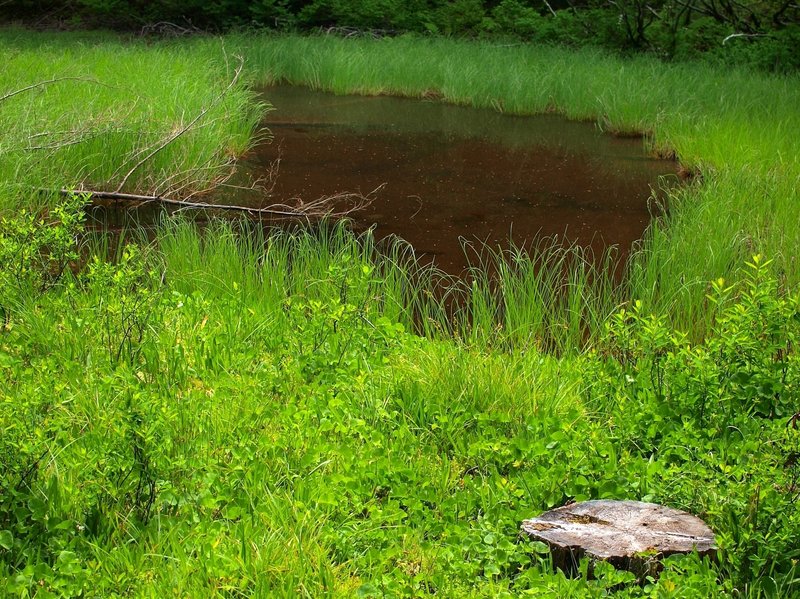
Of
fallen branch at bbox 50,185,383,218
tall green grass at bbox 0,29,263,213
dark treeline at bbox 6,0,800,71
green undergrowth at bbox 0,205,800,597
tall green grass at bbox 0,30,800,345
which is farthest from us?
dark treeline at bbox 6,0,800,71

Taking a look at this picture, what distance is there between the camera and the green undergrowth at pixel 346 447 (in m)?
2.48

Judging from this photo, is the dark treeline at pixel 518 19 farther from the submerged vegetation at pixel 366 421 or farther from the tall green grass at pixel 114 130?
the submerged vegetation at pixel 366 421

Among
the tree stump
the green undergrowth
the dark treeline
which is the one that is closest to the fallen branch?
the green undergrowth

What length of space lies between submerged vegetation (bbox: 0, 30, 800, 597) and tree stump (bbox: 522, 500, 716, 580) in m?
0.05

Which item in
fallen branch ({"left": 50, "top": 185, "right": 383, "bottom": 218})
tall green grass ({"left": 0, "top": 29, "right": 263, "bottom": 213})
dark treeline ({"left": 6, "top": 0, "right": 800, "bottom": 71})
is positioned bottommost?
fallen branch ({"left": 50, "top": 185, "right": 383, "bottom": 218})

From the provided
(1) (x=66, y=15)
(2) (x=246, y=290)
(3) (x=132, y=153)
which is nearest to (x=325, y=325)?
(2) (x=246, y=290)

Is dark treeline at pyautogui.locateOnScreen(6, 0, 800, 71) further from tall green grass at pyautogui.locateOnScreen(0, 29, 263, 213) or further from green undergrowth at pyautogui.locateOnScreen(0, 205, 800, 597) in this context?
green undergrowth at pyautogui.locateOnScreen(0, 205, 800, 597)

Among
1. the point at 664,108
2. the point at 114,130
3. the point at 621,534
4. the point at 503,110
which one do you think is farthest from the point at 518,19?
the point at 621,534

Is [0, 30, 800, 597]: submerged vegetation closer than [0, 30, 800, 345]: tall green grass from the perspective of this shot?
Yes

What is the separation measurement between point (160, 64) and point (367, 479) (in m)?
8.68

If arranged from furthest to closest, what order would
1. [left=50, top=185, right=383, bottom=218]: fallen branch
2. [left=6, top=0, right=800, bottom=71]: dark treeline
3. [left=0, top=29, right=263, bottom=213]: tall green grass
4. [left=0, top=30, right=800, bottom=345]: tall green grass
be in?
1. [left=6, top=0, right=800, bottom=71]: dark treeline
2. [left=50, top=185, right=383, bottom=218]: fallen branch
3. [left=0, top=29, right=263, bottom=213]: tall green grass
4. [left=0, top=30, right=800, bottom=345]: tall green grass

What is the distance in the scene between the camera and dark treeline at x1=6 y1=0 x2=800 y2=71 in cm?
1391

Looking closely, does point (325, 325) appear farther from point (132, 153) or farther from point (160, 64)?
point (160, 64)

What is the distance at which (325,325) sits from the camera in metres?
3.95
